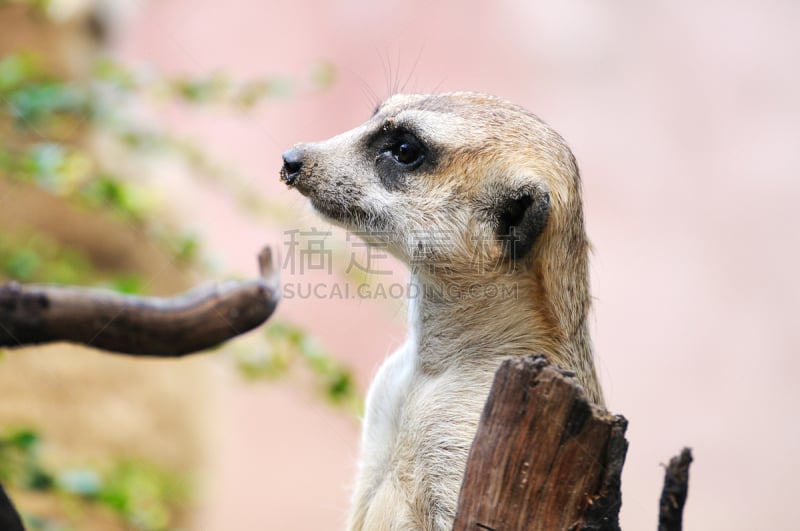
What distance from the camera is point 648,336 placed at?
23.8 feet

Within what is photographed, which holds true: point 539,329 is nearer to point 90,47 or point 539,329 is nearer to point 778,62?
point 90,47

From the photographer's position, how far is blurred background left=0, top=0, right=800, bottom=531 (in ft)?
15.7

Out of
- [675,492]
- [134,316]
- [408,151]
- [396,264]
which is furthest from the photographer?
[396,264]

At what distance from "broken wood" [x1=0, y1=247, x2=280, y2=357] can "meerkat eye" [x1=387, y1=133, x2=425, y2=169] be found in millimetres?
444

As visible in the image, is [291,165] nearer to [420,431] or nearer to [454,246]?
[454,246]

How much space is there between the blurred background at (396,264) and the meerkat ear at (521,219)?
1.23 m

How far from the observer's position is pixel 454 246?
6.48ft

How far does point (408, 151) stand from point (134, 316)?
0.74m

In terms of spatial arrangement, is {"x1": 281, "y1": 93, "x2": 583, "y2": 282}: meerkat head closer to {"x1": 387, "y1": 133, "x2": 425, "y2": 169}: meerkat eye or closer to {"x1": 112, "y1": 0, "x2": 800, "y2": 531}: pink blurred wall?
{"x1": 387, "y1": 133, "x2": 425, "y2": 169}: meerkat eye

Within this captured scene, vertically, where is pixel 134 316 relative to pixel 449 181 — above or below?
below

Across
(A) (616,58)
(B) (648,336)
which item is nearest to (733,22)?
(A) (616,58)

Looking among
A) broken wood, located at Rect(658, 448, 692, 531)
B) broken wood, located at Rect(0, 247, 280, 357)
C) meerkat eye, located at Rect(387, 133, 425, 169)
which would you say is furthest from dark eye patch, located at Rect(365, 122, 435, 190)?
broken wood, located at Rect(658, 448, 692, 531)

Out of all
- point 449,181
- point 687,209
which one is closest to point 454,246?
point 449,181

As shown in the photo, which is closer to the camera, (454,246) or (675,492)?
(675,492)
